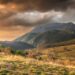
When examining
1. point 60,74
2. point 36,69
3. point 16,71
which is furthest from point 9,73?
point 60,74

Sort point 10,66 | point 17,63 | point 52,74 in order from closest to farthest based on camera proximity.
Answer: point 52,74
point 10,66
point 17,63

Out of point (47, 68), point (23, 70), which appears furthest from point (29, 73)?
point (47, 68)

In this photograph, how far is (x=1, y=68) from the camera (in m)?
27.0

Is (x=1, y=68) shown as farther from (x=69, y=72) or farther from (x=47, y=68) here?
(x=69, y=72)

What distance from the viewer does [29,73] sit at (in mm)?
25656

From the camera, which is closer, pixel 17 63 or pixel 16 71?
pixel 16 71

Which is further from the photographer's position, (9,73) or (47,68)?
(47,68)

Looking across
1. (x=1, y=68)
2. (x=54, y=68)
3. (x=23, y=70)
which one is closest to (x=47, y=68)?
(x=54, y=68)

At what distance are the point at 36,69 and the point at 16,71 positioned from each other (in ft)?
6.77

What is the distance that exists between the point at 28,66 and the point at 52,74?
347 centimetres

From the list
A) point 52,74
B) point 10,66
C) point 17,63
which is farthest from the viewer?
point 17,63

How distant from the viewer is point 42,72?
2620cm

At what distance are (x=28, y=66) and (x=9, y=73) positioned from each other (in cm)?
294

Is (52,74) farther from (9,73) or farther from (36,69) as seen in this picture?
(9,73)
